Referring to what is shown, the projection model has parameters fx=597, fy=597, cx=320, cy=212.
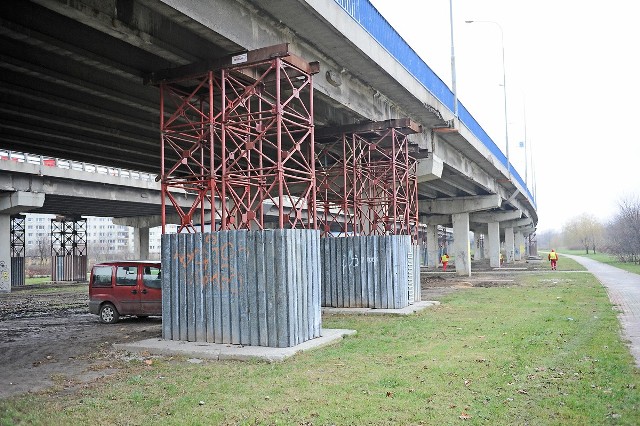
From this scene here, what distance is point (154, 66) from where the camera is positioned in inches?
516

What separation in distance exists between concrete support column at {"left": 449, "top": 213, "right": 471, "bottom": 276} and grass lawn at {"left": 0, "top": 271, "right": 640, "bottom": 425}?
30.7 metres

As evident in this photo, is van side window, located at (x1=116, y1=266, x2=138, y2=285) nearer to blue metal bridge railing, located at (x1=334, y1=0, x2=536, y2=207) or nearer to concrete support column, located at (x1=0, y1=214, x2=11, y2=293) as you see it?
blue metal bridge railing, located at (x1=334, y1=0, x2=536, y2=207)

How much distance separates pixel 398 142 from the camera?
→ 21.1 metres

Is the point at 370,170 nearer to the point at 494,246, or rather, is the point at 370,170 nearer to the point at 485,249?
the point at 494,246

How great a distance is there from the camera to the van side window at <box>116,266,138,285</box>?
17656 millimetres

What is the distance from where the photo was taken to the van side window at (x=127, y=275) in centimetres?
1766

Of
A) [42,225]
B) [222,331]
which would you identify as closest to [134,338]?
[222,331]

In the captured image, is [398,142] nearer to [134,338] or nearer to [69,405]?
[134,338]

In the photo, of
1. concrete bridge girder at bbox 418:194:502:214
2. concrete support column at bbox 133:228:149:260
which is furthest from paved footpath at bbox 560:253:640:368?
concrete support column at bbox 133:228:149:260

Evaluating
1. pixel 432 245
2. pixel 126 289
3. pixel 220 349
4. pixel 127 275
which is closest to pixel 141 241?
pixel 432 245

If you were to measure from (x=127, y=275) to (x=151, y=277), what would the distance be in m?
0.79

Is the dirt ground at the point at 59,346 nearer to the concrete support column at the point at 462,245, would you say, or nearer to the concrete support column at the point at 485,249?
the concrete support column at the point at 462,245

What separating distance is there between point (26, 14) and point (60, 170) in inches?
1053

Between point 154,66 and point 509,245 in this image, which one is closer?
point 154,66
